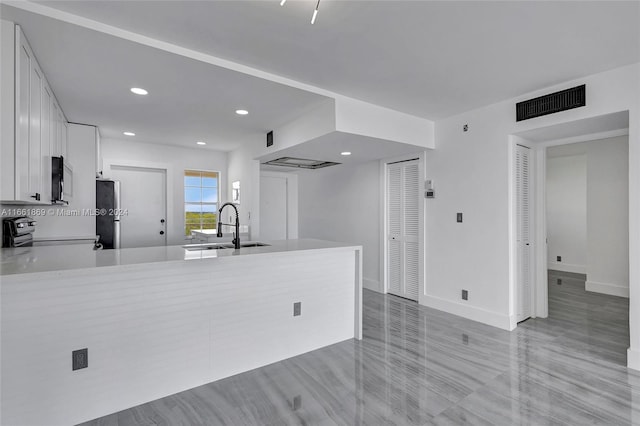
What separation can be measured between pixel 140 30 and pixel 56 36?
557 millimetres

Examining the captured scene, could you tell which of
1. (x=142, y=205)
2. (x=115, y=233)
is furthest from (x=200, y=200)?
(x=115, y=233)

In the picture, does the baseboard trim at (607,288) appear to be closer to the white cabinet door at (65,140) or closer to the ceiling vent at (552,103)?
the ceiling vent at (552,103)

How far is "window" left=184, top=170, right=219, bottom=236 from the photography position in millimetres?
5762

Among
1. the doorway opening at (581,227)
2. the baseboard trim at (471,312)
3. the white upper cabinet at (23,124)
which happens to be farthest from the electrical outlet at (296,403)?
the doorway opening at (581,227)

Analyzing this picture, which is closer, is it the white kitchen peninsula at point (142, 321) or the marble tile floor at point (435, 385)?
the white kitchen peninsula at point (142, 321)

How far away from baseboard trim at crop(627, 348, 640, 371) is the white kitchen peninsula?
2.46 m

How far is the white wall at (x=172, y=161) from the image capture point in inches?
202

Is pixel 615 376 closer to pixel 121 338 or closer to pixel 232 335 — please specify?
pixel 232 335

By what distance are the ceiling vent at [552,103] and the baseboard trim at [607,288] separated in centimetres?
333

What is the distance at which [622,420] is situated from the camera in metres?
1.90

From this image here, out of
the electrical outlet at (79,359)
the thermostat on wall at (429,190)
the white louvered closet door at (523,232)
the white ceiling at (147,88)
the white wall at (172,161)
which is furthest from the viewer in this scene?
the white wall at (172,161)

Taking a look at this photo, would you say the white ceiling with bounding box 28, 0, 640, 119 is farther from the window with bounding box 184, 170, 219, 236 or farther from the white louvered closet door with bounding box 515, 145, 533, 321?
the window with bounding box 184, 170, 219, 236

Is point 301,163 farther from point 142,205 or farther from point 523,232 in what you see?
point 523,232

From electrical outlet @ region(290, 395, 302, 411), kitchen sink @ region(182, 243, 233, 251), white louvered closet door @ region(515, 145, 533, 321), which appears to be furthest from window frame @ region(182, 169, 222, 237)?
white louvered closet door @ region(515, 145, 533, 321)
